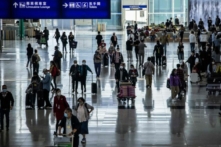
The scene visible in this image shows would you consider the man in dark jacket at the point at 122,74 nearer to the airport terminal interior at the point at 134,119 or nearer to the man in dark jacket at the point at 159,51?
the airport terminal interior at the point at 134,119

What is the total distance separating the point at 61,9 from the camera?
23.2 m

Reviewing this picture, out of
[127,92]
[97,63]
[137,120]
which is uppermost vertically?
[97,63]

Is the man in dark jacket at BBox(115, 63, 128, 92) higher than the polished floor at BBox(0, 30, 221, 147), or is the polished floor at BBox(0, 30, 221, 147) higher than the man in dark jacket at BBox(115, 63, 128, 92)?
the man in dark jacket at BBox(115, 63, 128, 92)

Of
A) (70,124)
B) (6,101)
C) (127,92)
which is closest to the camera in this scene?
(70,124)

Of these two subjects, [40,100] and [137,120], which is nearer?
[137,120]

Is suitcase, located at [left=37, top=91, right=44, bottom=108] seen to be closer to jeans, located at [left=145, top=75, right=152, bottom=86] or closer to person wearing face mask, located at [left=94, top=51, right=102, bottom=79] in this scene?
jeans, located at [left=145, top=75, right=152, bottom=86]

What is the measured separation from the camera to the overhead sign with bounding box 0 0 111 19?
22953mm

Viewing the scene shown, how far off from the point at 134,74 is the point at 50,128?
8607 mm

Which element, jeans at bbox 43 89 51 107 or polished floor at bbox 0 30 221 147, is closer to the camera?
polished floor at bbox 0 30 221 147

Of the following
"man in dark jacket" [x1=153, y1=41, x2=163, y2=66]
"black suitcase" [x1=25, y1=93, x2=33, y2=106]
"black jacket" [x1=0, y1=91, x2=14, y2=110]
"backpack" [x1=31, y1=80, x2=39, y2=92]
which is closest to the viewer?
"black jacket" [x1=0, y1=91, x2=14, y2=110]

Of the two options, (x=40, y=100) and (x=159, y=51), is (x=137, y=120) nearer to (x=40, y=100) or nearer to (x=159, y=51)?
(x=40, y=100)

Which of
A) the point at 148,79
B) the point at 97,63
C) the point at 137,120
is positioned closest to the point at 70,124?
the point at 137,120

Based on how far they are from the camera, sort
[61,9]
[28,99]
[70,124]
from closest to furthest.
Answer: [70,124]
[61,9]
[28,99]

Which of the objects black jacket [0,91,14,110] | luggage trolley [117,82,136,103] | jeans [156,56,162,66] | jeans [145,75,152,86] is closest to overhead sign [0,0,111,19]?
black jacket [0,91,14,110]
